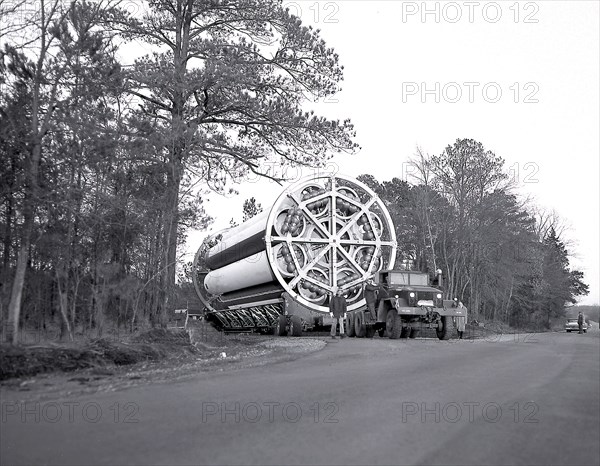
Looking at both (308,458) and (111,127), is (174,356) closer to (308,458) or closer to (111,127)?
(111,127)

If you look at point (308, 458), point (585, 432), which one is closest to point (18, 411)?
point (308, 458)

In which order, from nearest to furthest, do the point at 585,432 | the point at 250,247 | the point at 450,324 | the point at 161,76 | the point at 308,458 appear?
1. the point at 308,458
2. the point at 585,432
3. the point at 161,76
4. the point at 450,324
5. the point at 250,247

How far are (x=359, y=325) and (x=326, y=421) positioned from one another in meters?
16.6

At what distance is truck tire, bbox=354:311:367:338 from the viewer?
2252cm

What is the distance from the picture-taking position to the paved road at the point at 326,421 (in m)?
5.28

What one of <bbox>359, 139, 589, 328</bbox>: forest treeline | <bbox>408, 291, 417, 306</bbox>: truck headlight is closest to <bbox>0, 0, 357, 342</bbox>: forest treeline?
<bbox>408, 291, 417, 306</bbox>: truck headlight

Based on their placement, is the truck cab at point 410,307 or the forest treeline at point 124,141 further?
the truck cab at point 410,307

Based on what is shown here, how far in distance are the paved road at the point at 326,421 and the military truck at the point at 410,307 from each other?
10704 mm

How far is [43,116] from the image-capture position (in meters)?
11.5

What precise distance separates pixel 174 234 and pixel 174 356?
255 inches

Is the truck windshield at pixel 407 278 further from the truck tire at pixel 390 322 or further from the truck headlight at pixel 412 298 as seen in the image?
the truck tire at pixel 390 322

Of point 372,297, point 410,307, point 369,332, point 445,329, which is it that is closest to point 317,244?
point 372,297

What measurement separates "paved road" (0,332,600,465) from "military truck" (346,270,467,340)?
1070 cm
